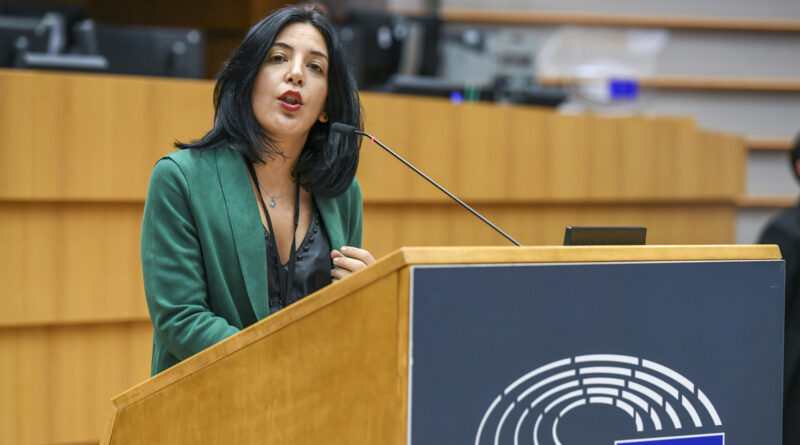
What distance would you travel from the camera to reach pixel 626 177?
3207 mm

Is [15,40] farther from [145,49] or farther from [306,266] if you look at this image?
[306,266]

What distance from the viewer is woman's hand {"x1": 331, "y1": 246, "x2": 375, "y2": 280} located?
1.10 metres

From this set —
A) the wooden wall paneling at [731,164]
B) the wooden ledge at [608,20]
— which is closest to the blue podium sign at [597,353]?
the wooden wall paneling at [731,164]

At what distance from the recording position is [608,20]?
5262mm

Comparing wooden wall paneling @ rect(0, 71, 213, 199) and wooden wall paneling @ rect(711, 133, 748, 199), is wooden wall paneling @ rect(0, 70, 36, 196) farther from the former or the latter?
wooden wall paneling @ rect(711, 133, 748, 199)

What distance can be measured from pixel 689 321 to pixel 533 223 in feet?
6.78

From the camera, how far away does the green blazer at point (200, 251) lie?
105 centimetres

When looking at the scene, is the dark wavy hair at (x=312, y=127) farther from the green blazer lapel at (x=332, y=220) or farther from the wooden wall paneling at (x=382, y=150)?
the wooden wall paneling at (x=382, y=150)

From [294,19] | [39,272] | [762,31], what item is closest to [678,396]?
[294,19]

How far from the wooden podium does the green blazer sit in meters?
0.18

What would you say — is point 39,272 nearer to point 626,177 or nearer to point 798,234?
point 798,234

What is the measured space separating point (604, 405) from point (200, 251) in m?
0.54

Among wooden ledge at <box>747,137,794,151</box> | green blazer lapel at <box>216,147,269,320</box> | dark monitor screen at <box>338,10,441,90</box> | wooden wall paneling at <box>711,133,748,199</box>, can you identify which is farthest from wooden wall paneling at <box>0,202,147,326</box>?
wooden ledge at <box>747,137,794,151</box>

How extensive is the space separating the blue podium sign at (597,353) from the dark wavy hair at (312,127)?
458 millimetres
